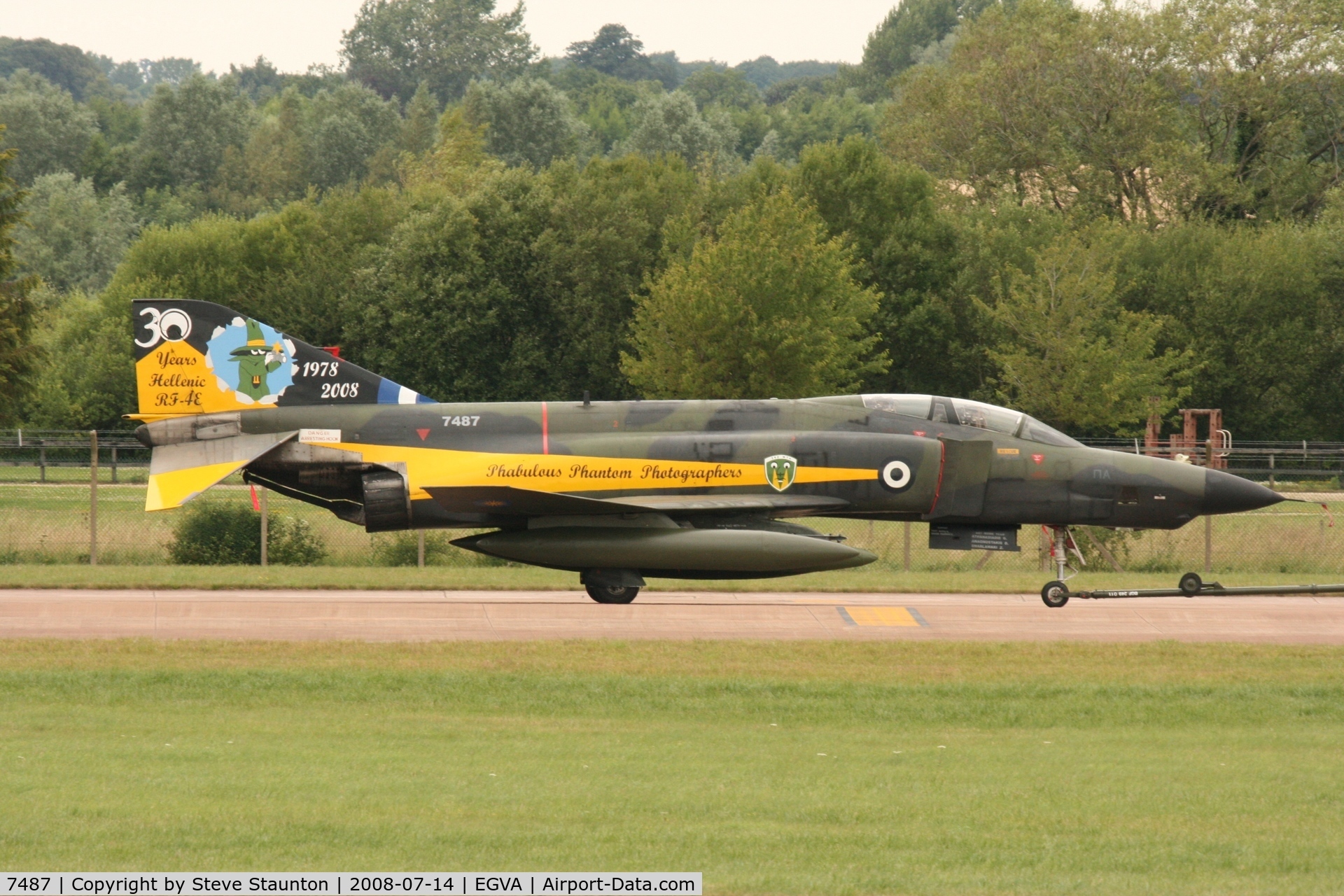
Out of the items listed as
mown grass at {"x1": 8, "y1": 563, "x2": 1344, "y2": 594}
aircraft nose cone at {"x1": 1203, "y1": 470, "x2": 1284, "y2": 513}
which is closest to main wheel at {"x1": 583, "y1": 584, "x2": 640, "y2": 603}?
mown grass at {"x1": 8, "y1": 563, "x2": 1344, "y2": 594}

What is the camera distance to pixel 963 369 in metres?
56.7

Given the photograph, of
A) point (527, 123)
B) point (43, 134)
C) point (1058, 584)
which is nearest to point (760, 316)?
point (1058, 584)

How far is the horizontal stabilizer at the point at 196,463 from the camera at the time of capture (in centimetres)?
1928

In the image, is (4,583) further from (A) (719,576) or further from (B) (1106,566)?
(B) (1106,566)

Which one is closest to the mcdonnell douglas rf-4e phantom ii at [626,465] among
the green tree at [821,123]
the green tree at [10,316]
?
the green tree at [10,316]

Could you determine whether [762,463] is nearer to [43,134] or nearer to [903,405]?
[903,405]

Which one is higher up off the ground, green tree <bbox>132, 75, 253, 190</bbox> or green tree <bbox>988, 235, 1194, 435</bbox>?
green tree <bbox>132, 75, 253, 190</bbox>

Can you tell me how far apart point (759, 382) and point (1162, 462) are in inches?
939

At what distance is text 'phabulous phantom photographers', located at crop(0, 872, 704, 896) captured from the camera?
7828 mm

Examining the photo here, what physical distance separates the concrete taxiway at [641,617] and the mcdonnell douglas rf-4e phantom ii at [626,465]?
0.80m

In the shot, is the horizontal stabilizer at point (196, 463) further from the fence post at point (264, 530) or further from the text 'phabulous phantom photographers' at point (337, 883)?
the text 'phabulous phantom photographers' at point (337, 883)

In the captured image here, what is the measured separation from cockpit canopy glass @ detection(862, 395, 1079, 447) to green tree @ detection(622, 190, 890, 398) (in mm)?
21937

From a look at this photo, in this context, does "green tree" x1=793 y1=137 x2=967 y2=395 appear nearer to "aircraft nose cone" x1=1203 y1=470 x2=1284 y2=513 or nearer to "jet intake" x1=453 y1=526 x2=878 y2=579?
"aircraft nose cone" x1=1203 y1=470 x2=1284 y2=513

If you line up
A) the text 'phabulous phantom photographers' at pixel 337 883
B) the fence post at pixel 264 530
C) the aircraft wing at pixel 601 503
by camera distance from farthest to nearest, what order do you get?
the fence post at pixel 264 530 → the aircraft wing at pixel 601 503 → the text 'phabulous phantom photographers' at pixel 337 883
